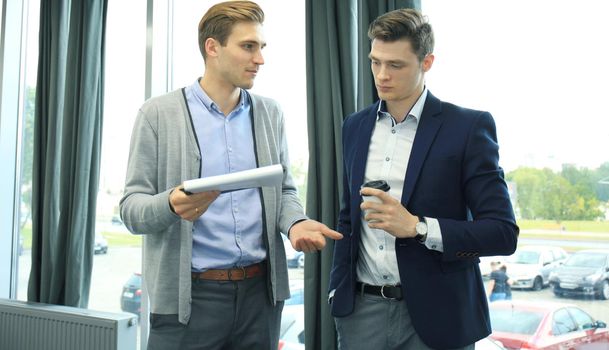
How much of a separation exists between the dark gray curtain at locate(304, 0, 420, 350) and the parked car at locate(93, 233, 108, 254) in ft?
5.33

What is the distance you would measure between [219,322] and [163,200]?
39 centimetres

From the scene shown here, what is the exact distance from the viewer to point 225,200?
1506 millimetres

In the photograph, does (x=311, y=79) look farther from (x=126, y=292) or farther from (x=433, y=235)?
(x=126, y=292)

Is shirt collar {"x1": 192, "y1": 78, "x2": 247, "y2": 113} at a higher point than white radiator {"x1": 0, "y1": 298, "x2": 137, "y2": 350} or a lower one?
higher

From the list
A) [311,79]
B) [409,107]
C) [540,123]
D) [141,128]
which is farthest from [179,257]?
[540,123]

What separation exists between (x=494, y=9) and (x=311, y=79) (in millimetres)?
843

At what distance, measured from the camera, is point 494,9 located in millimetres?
2195

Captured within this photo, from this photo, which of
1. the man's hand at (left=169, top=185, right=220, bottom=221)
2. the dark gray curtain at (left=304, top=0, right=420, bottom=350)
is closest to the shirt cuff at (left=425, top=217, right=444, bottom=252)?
the man's hand at (left=169, top=185, right=220, bottom=221)

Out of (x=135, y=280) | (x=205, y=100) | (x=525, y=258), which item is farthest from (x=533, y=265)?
A: (x=135, y=280)

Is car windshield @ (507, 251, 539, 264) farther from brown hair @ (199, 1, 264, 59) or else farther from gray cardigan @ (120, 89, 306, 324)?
brown hair @ (199, 1, 264, 59)

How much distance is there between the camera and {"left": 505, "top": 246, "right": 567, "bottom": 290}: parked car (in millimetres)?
2049

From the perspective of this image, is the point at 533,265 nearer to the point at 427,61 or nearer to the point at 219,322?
the point at 427,61

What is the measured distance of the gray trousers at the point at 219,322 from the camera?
4.68 feet

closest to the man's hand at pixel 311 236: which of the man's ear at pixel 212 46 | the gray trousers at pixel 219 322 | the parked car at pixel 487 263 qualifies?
the gray trousers at pixel 219 322
